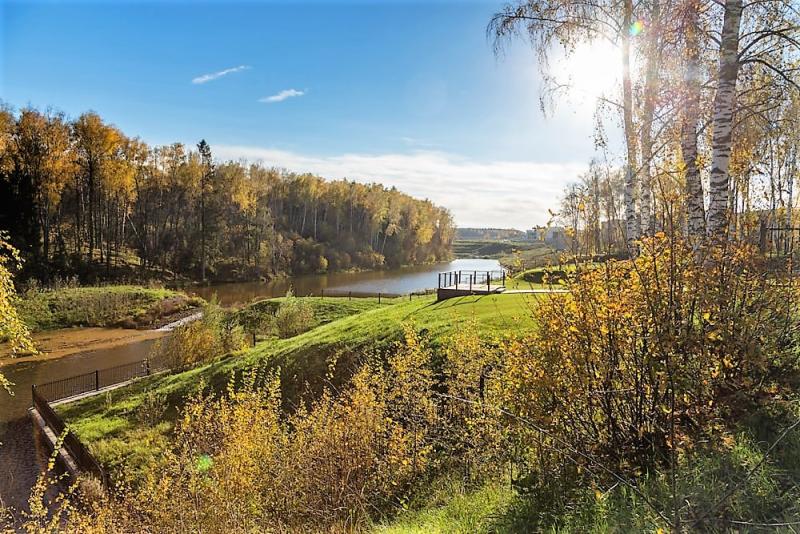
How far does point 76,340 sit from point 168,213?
101ft

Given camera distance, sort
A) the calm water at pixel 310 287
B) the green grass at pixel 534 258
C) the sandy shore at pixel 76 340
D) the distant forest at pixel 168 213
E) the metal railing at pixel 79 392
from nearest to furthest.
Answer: the green grass at pixel 534 258, the metal railing at pixel 79 392, the sandy shore at pixel 76 340, the distant forest at pixel 168 213, the calm water at pixel 310 287

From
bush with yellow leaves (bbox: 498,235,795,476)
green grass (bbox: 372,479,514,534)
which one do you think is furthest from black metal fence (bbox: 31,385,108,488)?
bush with yellow leaves (bbox: 498,235,795,476)

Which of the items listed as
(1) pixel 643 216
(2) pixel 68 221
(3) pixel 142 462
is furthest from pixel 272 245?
(1) pixel 643 216

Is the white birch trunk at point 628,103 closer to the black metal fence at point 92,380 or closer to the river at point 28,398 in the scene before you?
the river at point 28,398

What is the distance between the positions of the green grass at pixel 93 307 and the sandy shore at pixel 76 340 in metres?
1.02

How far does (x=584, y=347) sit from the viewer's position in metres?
3.81

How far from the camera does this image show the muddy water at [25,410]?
417 inches

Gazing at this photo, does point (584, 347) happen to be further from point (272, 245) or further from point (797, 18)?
point (272, 245)

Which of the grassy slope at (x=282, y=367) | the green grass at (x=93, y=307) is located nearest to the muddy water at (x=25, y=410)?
the grassy slope at (x=282, y=367)

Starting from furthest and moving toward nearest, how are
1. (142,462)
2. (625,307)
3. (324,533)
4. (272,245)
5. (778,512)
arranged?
(272,245) → (142,462) → (324,533) → (625,307) → (778,512)

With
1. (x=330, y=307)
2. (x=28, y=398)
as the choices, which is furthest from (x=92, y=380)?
(x=330, y=307)

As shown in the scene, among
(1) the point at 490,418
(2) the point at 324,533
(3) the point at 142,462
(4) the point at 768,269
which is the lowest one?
(3) the point at 142,462

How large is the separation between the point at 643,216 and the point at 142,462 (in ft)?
39.5

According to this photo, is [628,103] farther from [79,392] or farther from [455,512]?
[79,392]
